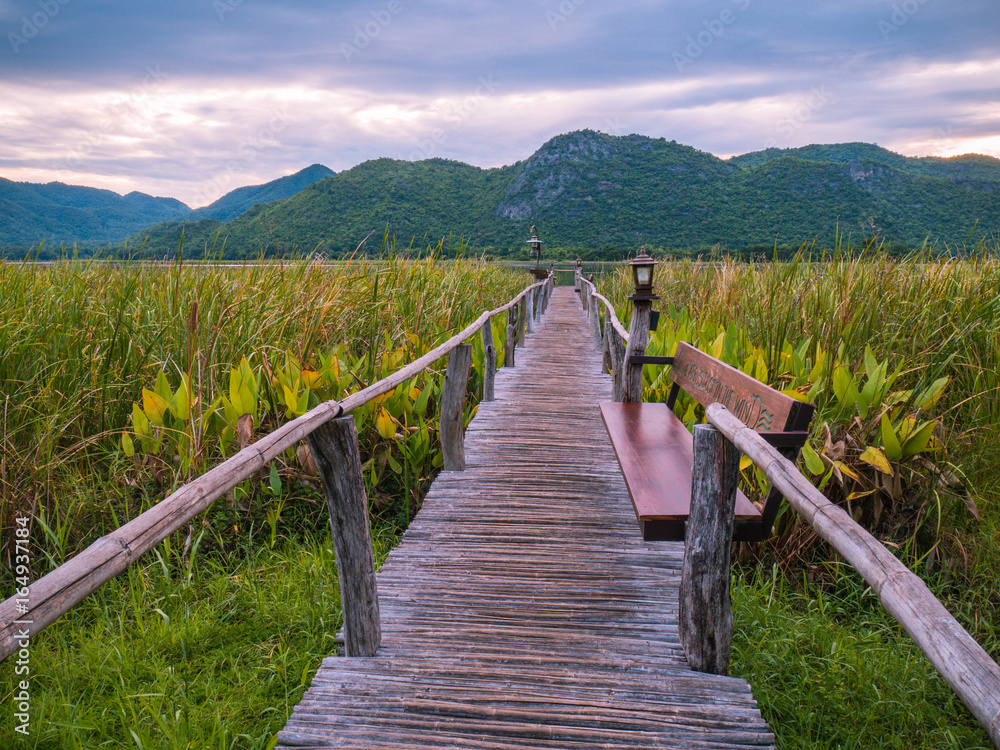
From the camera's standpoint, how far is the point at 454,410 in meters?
3.71

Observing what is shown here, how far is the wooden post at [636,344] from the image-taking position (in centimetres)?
406

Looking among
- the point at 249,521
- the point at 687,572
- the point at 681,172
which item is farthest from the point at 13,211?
the point at 681,172

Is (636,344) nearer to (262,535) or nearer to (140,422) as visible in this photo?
(262,535)

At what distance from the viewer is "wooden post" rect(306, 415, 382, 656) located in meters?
1.89

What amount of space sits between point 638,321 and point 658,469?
171 centimetres

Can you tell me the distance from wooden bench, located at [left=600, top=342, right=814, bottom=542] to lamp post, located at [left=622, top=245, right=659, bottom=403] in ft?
1.28

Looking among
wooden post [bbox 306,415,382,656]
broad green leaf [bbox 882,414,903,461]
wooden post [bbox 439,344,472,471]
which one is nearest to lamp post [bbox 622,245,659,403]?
wooden post [bbox 439,344,472,471]

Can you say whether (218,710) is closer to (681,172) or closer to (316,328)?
(316,328)

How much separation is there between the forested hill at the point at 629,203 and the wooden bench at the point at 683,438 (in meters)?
2.20

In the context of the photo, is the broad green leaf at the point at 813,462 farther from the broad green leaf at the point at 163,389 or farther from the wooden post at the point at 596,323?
the wooden post at the point at 596,323

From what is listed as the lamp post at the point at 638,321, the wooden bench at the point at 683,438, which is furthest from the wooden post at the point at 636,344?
the wooden bench at the point at 683,438

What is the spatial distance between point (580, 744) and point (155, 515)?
131cm

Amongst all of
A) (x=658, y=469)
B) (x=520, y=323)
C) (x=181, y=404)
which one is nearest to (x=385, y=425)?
(x=181, y=404)

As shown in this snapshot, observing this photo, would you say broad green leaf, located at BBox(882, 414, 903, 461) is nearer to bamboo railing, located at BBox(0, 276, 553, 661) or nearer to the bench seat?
the bench seat
